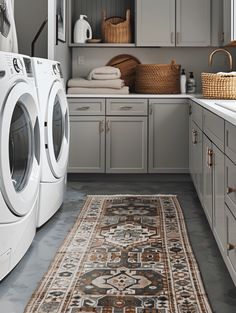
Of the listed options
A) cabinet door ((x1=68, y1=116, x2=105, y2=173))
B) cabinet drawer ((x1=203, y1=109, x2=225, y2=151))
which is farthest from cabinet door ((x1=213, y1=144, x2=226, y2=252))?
cabinet door ((x1=68, y1=116, x2=105, y2=173))

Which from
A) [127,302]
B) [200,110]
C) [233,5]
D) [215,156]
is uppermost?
[233,5]

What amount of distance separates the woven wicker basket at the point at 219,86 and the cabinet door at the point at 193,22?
0.97m

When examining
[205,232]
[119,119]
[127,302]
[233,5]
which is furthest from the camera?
[119,119]

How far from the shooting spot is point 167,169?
5000 mm

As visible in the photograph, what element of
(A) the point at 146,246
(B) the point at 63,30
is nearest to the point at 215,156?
(A) the point at 146,246

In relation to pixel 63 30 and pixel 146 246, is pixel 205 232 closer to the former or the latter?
pixel 146 246

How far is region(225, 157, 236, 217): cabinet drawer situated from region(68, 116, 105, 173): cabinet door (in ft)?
8.40

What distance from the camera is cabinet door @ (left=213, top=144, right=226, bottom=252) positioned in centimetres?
263

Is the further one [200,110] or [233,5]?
[233,5]

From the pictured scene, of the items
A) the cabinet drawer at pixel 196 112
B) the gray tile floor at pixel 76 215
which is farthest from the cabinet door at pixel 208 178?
the cabinet drawer at pixel 196 112

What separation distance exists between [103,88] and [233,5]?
133 centimetres

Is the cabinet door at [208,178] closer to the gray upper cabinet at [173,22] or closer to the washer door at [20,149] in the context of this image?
the washer door at [20,149]

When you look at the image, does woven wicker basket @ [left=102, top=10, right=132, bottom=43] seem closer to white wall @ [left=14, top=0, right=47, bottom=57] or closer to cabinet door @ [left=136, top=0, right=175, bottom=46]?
cabinet door @ [left=136, top=0, right=175, bottom=46]

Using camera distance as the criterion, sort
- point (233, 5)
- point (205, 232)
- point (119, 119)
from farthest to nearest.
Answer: point (119, 119)
point (233, 5)
point (205, 232)
